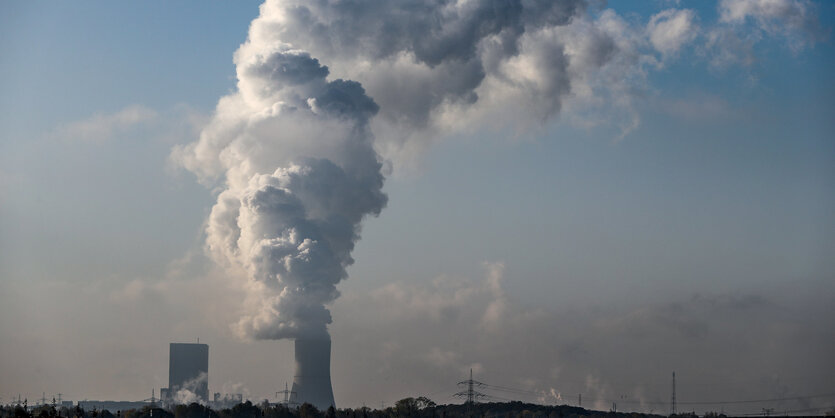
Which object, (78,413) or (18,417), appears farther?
(78,413)

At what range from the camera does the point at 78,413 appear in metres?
181

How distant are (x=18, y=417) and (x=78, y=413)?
79.0 metres

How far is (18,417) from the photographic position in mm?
105875
